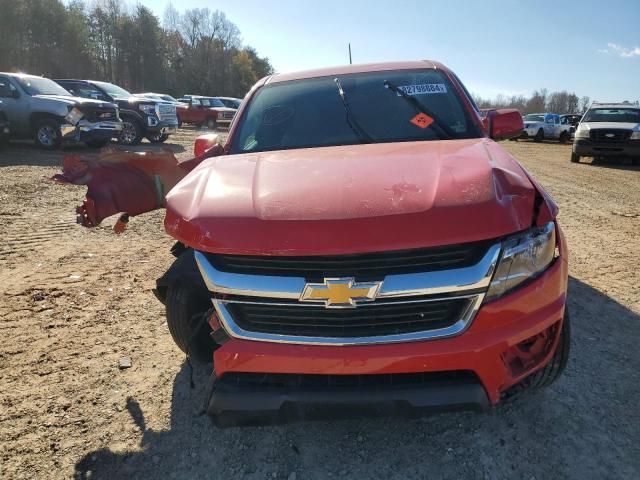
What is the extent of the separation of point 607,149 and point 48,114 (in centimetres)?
1572

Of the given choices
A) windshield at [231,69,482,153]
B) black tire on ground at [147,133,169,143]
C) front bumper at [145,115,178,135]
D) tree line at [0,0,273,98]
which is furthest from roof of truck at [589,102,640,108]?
tree line at [0,0,273,98]

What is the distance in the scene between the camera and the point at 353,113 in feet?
10.0

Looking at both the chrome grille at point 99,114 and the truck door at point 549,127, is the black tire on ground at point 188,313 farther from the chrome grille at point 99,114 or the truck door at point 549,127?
the truck door at point 549,127

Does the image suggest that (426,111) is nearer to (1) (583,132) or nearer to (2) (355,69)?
(2) (355,69)

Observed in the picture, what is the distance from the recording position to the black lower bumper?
69.3 inches

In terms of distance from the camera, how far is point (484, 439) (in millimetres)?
2207

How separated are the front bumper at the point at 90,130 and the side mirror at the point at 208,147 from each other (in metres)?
10.1

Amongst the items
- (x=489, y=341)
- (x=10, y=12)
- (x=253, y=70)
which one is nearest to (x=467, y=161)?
(x=489, y=341)

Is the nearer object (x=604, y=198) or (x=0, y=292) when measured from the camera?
(x=0, y=292)

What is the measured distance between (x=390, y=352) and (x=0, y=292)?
3796mm

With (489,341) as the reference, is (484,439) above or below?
below

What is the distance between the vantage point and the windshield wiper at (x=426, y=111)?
9.31 ft

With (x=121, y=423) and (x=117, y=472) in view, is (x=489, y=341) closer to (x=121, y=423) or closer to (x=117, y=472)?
(x=117, y=472)

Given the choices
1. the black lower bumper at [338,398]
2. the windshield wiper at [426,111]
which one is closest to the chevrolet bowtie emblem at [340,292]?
the black lower bumper at [338,398]
